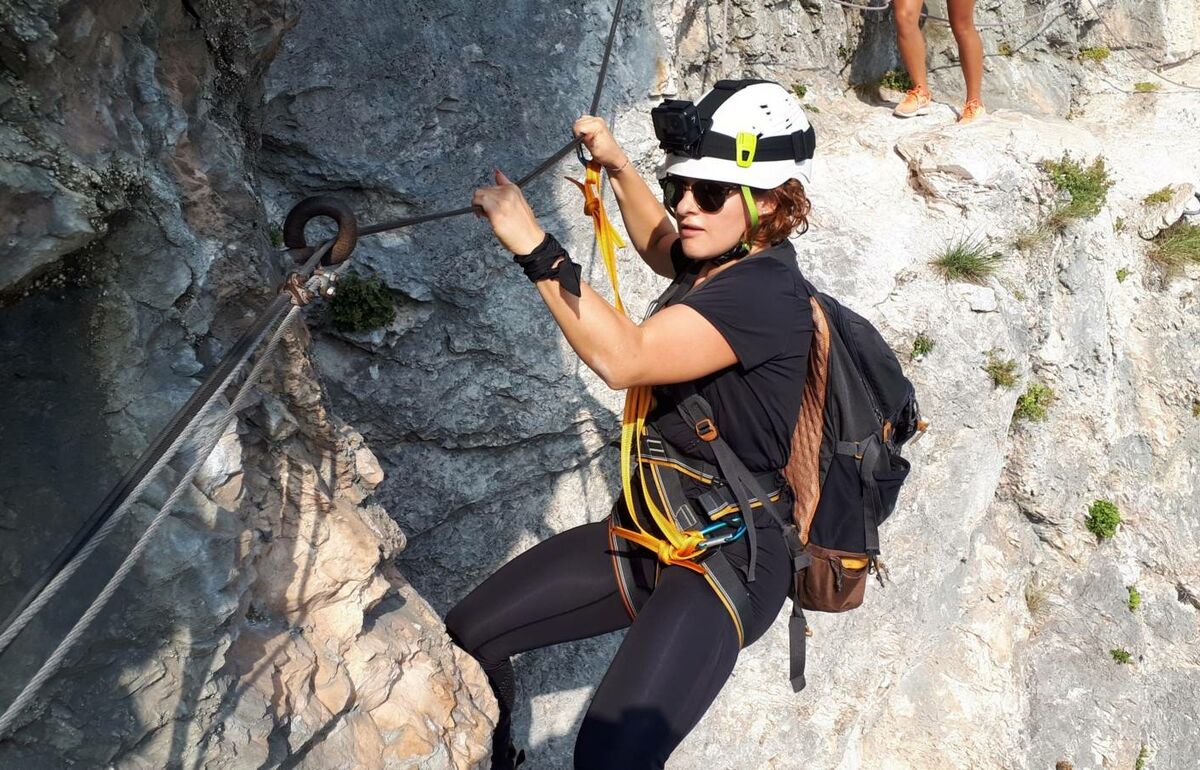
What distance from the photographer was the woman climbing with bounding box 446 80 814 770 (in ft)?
8.50

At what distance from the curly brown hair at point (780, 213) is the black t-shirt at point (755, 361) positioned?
0.16 feet

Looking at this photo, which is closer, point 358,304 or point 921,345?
point 358,304

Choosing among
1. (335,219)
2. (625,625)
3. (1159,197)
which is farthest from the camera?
(1159,197)

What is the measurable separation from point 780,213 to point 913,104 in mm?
4975

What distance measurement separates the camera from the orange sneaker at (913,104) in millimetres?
7273

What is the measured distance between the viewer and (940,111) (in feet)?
24.2

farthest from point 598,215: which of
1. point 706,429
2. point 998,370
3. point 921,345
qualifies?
point 998,370

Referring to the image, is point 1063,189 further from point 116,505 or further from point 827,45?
point 116,505

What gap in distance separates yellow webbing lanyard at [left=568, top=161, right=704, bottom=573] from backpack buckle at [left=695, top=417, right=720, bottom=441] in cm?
25

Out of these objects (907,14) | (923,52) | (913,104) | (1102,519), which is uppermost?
(907,14)

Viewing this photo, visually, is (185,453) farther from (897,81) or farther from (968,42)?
(897,81)

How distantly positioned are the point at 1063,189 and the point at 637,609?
526 centimetres

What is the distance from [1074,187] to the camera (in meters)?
6.78

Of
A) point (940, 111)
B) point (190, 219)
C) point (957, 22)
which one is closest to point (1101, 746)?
point (940, 111)
